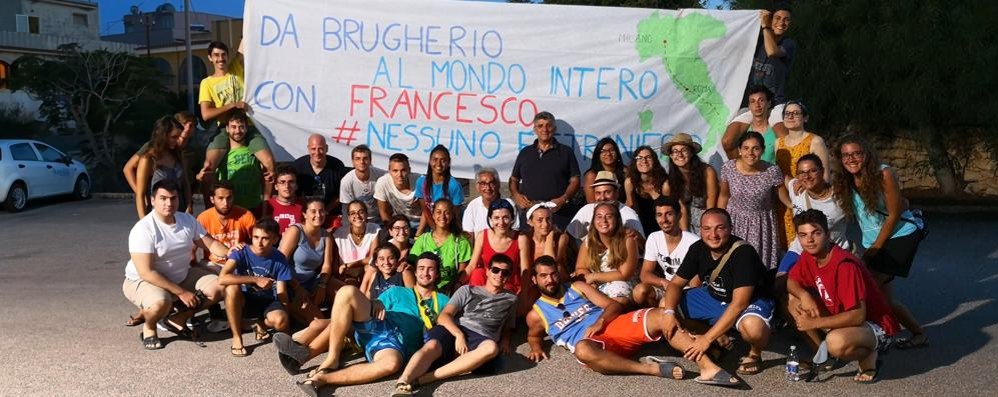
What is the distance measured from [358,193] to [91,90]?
18.0 metres

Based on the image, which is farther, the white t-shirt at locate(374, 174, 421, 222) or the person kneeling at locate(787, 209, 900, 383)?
the white t-shirt at locate(374, 174, 421, 222)

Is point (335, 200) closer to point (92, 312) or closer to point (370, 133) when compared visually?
point (370, 133)

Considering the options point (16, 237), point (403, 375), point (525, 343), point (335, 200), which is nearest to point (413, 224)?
point (335, 200)

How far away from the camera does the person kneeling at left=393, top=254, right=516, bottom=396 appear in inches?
204

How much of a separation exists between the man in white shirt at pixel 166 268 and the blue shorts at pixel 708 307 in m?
3.20

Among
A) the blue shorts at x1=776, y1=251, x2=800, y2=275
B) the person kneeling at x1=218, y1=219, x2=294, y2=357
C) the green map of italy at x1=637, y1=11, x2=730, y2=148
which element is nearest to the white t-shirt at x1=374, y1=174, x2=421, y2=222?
the person kneeling at x1=218, y1=219, x2=294, y2=357

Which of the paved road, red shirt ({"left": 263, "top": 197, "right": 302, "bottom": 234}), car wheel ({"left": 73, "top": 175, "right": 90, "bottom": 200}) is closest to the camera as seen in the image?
the paved road

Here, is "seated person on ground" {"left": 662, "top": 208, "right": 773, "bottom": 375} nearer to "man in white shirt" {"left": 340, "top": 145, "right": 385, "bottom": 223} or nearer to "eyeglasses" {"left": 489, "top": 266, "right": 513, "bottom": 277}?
"eyeglasses" {"left": 489, "top": 266, "right": 513, "bottom": 277}

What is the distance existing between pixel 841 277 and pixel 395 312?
273 cm

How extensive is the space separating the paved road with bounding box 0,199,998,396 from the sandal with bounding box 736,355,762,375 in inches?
3.1

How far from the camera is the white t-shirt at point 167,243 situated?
6.09m

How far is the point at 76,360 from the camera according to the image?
5.65 m

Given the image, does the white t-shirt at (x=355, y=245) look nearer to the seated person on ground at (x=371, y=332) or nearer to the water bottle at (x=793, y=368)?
the seated person on ground at (x=371, y=332)

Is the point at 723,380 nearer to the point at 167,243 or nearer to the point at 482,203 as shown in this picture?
the point at 482,203
